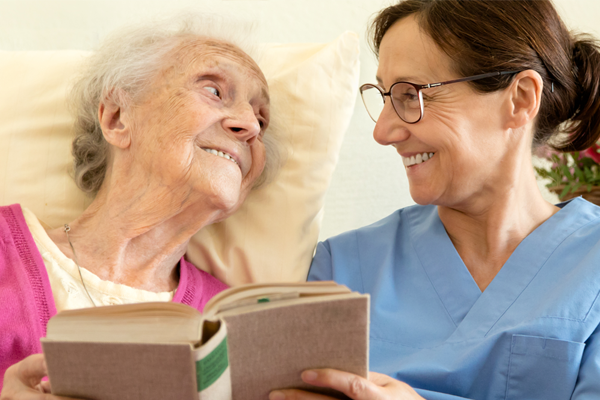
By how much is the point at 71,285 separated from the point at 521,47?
40.4 inches

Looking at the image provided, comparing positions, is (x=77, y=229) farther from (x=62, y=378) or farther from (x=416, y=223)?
(x=416, y=223)

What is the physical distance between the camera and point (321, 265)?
1294mm

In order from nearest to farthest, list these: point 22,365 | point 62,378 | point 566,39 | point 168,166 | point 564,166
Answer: point 62,378
point 22,365
point 168,166
point 566,39
point 564,166

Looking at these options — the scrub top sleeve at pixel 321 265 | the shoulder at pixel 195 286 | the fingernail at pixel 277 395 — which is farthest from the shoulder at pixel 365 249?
the fingernail at pixel 277 395

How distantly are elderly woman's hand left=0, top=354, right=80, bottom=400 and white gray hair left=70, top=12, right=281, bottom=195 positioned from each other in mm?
602

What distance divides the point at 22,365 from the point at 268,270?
0.64 meters

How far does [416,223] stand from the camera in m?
1.32

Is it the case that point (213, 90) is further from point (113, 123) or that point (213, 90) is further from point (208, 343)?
point (208, 343)

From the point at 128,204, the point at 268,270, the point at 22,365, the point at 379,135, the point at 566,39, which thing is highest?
the point at 566,39

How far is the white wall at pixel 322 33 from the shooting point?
161 cm

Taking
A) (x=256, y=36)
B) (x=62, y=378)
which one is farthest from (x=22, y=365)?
(x=256, y=36)

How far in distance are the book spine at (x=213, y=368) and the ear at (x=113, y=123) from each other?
0.67 metres

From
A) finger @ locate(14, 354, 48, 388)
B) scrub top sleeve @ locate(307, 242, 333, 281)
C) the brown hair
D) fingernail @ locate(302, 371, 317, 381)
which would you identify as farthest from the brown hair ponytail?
finger @ locate(14, 354, 48, 388)

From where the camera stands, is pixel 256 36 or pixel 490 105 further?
pixel 256 36
